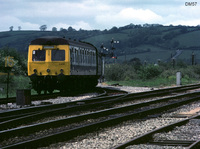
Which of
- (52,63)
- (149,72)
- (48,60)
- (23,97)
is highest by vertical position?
(48,60)

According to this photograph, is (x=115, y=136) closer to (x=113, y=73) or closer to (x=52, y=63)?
(x=52, y=63)

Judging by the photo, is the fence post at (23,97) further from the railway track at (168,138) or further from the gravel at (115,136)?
the railway track at (168,138)

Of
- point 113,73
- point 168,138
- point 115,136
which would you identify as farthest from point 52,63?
point 113,73

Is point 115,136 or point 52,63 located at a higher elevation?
point 52,63

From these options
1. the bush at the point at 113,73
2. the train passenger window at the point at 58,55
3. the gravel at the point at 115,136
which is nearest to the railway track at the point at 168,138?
the gravel at the point at 115,136

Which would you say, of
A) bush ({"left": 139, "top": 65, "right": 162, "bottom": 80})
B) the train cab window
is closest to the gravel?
the train cab window

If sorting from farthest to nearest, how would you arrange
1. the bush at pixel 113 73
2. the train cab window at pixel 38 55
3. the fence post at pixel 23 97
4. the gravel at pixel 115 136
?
1. the bush at pixel 113 73
2. the train cab window at pixel 38 55
3. the fence post at pixel 23 97
4. the gravel at pixel 115 136

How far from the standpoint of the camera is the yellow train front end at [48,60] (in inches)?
837

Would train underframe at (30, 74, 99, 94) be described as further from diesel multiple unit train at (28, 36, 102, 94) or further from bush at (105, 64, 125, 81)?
bush at (105, 64, 125, 81)

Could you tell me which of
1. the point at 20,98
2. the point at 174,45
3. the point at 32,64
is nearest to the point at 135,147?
the point at 20,98

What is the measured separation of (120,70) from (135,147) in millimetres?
51146

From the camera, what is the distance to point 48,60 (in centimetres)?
2133

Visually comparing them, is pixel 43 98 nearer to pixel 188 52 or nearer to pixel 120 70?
pixel 120 70

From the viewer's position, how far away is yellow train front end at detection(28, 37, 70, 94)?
2125 centimetres
